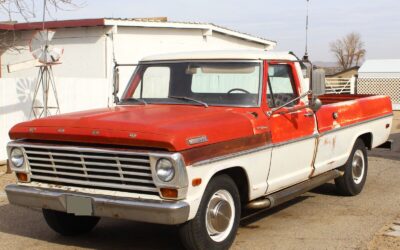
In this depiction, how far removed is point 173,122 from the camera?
4852 mm

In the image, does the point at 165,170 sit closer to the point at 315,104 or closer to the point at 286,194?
the point at 286,194

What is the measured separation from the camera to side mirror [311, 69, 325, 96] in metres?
6.00

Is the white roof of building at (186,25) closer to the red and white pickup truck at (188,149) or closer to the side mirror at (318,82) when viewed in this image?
the red and white pickup truck at (188,149)

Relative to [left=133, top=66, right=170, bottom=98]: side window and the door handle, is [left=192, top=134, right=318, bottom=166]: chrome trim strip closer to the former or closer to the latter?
the door handle

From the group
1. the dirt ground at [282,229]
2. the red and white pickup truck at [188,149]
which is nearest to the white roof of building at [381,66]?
the dirt ground at [282,229]

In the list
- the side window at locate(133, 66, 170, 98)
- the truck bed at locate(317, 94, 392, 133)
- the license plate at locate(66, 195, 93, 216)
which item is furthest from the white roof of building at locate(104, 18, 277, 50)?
the license plate at locate(66, 195, 93, 216)

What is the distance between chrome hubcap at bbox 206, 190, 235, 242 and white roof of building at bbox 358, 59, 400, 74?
1161 inches

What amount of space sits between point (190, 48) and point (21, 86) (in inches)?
277

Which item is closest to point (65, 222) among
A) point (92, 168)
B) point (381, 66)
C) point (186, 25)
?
point (92, 168)

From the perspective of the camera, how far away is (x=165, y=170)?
4.55 m

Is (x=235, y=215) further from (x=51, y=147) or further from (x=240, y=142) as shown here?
(x=51, y=147)

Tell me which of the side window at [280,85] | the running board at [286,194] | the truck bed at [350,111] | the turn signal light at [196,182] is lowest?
the running board at [286,194]

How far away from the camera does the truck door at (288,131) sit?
5.79 m

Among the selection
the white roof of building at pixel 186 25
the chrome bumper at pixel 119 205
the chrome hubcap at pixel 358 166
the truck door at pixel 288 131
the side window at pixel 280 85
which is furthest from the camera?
the white roof of building at pixel 186 25
